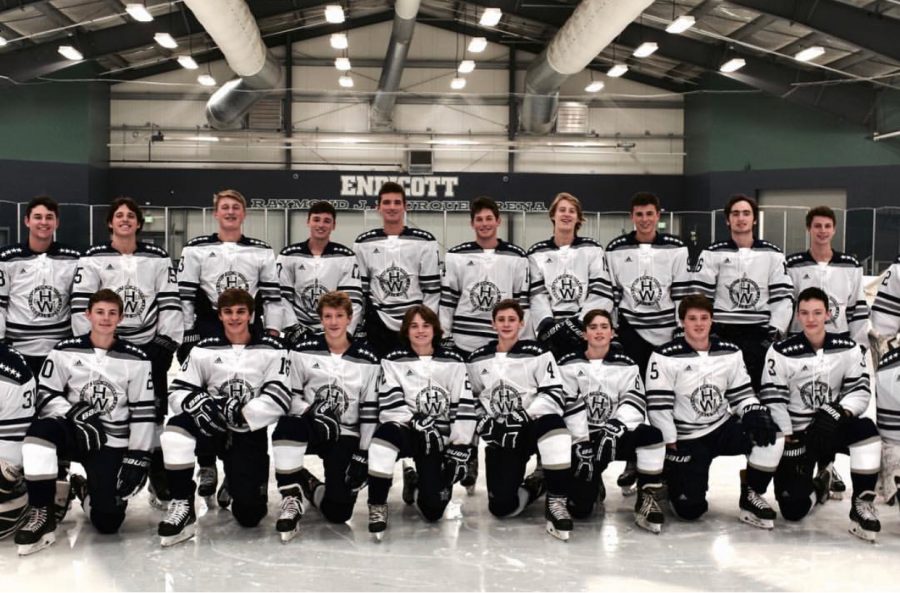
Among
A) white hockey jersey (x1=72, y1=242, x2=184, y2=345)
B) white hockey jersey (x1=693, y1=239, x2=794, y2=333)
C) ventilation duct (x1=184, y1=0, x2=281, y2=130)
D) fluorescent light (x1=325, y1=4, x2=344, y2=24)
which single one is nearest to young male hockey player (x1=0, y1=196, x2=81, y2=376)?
white hockey jersey (x1=72, y1=242, x2=184, y2=345)

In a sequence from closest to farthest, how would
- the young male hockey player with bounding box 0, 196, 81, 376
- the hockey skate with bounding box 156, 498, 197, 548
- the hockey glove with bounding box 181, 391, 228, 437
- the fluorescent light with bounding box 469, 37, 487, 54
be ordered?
the hockey skate with bounding box 156, 498, 197, 548
the hockey glove with bounding box 181, 391, 228, 437
the young male hockey player with bounding box 0, 196, 81, 376
the fluorescent light with bounding box 469, 37, 487, 54

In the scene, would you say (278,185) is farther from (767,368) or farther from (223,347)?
(767,368)

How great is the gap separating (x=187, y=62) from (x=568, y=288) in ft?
28.8

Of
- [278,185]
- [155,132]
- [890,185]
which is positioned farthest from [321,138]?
[890,185]

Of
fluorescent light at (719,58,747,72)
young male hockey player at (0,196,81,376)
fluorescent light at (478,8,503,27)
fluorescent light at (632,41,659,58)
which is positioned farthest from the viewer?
fluorescent light at (719,58,747,72)

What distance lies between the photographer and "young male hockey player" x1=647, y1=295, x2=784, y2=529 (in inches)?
170

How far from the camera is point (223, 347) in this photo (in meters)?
4.26

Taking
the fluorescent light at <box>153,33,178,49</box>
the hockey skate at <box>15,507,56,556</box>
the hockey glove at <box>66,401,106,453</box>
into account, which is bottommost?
the hockey skate at <box>15,507,56,556</box>

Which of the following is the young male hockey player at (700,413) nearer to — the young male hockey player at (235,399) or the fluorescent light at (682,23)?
the young male hockey player at (235,399)

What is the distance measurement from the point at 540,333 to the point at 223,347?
1.58 m

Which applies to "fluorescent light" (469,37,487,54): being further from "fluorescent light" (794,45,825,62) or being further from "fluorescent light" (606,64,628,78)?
"fluorescent light" (794,45,825,62)

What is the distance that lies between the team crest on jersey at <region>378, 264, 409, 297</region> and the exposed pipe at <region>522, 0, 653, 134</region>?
4.89m

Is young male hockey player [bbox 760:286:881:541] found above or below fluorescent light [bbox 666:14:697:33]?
below

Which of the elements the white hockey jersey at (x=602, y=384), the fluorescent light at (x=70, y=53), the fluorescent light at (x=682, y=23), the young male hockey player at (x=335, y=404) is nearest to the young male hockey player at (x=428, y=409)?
the young male hockey player at (x=335, y=404)
